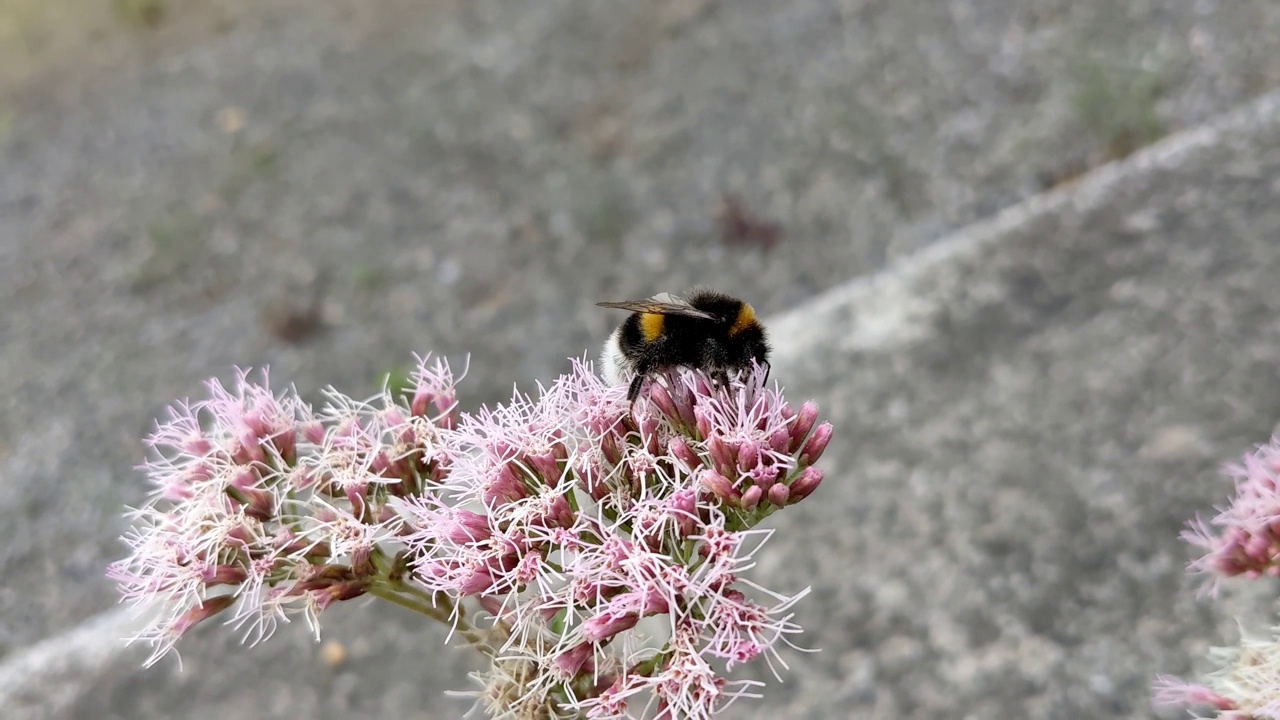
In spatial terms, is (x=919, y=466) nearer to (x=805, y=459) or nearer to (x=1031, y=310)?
(x=1031, y=310)

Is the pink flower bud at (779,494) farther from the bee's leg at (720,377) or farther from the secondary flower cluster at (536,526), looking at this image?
the bee's leg at (720,377)

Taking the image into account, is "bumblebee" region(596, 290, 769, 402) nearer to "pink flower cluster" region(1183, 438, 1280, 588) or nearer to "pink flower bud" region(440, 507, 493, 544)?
"pink flower bud" region(440, 507, 493, 544)

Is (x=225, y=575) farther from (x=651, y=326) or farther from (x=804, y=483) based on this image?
(x=804, y=483)

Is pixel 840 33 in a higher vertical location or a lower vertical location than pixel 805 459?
higher

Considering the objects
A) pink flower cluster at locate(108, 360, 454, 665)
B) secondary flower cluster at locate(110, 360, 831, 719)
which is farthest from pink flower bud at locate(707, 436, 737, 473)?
pink flower cluster at locate(108, 360, 454, 665)

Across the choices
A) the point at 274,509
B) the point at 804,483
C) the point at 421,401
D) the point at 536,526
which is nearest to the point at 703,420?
the point at 804,483

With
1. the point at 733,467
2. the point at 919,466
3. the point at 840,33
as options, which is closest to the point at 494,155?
the point at 840,33
